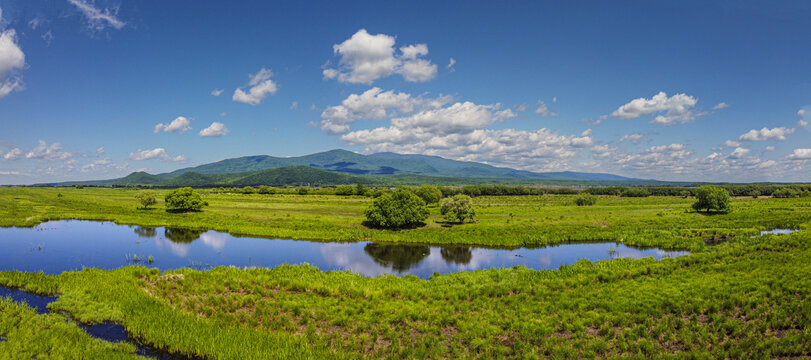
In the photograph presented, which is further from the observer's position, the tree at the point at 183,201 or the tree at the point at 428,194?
the tree at the point at 428,194

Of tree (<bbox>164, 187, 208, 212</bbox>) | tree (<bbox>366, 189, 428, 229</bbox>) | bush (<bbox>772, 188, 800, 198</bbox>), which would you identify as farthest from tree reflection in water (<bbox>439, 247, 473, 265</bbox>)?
bush (<bbox>772, 188, 800, 198</bbox>)

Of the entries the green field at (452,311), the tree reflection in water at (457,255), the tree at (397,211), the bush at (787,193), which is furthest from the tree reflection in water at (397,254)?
the bush at (787,193)

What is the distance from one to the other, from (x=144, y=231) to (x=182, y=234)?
8167 millimetres

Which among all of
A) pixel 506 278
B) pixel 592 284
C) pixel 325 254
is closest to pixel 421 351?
pixel 506 278

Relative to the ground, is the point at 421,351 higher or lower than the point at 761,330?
lower

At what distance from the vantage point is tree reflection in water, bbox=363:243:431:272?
35344mm

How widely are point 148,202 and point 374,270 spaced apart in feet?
249

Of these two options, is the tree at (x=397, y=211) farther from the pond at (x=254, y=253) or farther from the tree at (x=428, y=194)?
the tree at (x=428, y=194)

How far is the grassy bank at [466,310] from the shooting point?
50.1ft

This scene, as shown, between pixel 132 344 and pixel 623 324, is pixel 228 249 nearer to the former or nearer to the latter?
pixel 132 344

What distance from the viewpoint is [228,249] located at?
136ft

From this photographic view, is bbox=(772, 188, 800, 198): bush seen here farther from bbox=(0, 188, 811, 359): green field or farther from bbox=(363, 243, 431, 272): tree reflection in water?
bbox=(363, 243, 431, 272): tree reflection in water

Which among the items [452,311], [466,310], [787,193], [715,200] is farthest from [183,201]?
[787,193]

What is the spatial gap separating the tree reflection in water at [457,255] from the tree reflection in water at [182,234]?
1339 inches
